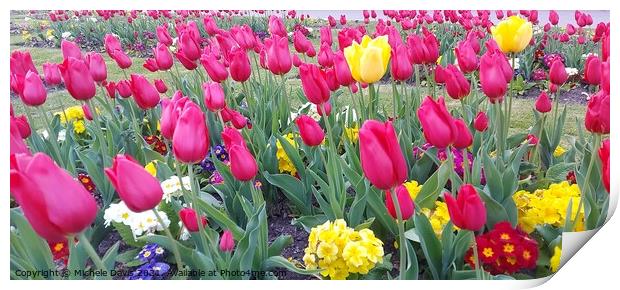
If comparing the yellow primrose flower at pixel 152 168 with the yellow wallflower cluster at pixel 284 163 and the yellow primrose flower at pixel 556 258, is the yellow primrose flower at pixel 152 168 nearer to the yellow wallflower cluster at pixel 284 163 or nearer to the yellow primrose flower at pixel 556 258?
the yellow wallflower cluster at pixel 284 163

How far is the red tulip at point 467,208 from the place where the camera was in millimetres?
900

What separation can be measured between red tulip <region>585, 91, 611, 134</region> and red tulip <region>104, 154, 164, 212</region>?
2.62 feet

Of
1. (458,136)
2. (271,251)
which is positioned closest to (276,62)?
(271,251)

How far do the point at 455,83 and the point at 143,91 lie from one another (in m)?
0.76

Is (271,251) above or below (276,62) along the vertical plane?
below

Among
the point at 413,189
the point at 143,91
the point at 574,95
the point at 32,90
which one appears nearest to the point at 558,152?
the point at 574,95

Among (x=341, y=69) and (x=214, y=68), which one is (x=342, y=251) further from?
(x=214, y=68)

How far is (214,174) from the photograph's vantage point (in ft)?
5.31

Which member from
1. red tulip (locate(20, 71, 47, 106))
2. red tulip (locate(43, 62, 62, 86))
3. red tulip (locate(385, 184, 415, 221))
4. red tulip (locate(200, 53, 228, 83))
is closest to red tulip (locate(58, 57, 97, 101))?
red tulip (locate(20, 71, 47, 106))

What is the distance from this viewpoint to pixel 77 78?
1.25m

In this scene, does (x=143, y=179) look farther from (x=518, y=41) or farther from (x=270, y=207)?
(x=518, y=41)
